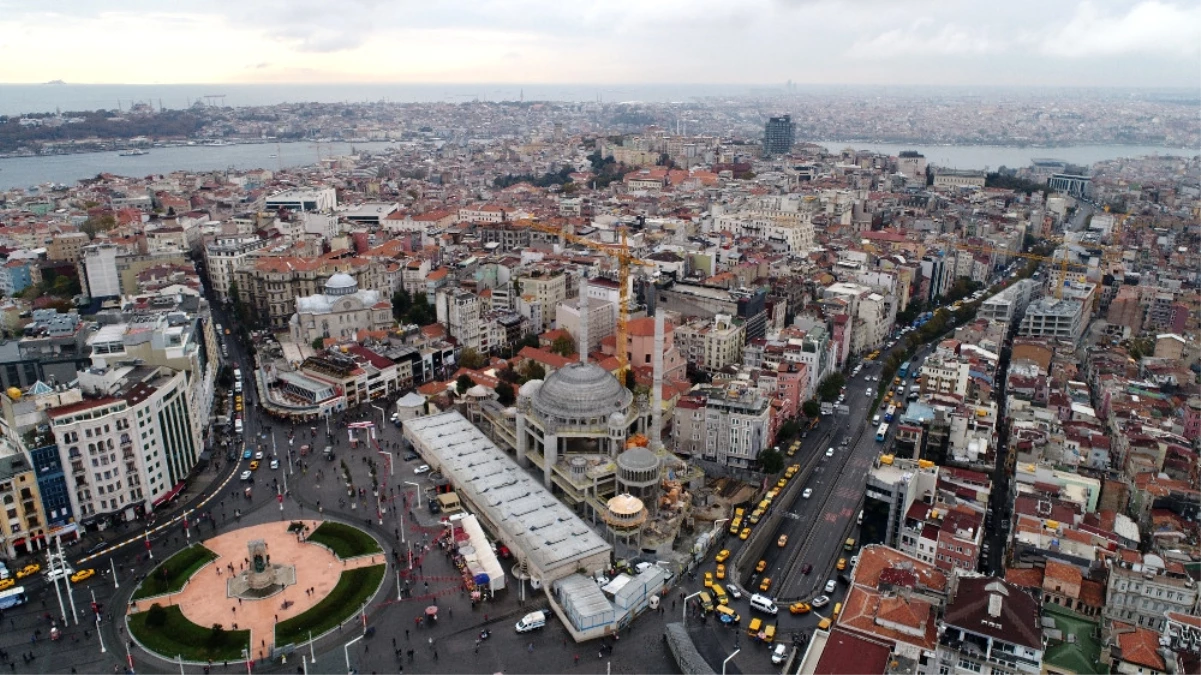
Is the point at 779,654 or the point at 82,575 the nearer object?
the point at 779,654

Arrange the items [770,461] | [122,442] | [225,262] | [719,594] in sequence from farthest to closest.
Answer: [225,262] → [770,461] → [122,442] → [719,594]

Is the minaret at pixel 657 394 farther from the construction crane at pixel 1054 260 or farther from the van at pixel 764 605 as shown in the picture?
the construction crane at pixel 1054 260

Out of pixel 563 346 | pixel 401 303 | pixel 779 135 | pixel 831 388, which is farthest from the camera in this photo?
pixel 779 135

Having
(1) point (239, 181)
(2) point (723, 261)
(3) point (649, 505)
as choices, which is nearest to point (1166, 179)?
(2) point (723, 261)

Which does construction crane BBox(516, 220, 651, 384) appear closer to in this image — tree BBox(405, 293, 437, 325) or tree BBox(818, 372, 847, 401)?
tree BBox(818, 372, 847, 401)

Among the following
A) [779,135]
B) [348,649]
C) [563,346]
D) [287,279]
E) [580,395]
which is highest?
[779,135]

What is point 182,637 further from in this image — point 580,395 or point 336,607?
point 580,395

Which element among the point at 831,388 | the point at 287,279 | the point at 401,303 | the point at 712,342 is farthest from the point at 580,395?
the point at 287,279

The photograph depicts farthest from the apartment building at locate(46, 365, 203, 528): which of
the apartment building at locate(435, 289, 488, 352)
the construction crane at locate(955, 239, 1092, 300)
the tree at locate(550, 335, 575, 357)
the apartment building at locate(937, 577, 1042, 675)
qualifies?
the construction crane at locate(955, 239, 1092, 300)
